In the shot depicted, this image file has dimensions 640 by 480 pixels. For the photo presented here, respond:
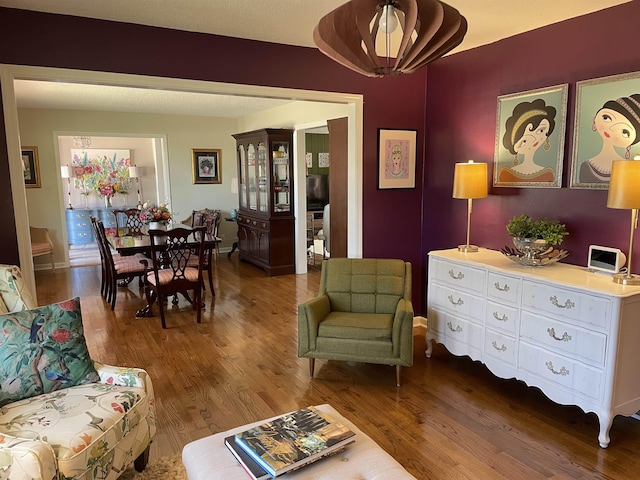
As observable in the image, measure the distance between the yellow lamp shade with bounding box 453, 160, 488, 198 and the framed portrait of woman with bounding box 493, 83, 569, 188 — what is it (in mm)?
211

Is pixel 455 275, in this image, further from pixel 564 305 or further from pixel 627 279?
pixel 627 279

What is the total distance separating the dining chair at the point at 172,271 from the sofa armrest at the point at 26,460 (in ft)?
8.98

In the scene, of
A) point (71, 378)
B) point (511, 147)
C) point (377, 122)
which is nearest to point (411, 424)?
point (71, 378)

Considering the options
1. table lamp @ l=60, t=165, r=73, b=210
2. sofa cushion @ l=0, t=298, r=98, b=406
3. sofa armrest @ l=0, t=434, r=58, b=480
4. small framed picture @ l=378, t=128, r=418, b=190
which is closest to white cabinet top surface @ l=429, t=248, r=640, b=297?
small framed picture @ l=378, t=128, r=418, b=190

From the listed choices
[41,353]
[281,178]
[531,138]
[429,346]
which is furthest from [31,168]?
[531,138]

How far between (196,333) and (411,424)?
2.33 metres

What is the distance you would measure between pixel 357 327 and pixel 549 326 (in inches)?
47.1

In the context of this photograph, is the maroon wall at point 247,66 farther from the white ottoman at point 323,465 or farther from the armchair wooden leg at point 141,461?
the white ottoman at point 323,465

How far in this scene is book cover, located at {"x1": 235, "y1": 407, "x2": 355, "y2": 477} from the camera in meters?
1.53

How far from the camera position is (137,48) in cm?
305

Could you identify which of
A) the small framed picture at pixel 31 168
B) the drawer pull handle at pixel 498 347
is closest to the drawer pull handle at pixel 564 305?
the drawer pull handle at pixel 498 347

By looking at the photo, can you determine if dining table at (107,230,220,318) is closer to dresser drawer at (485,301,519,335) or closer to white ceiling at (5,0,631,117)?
white ceiling at (5,0,631,117)

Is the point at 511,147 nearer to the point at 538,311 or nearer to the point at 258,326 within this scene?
the point at 538,311

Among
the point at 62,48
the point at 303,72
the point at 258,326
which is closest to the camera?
the point at 62,48
